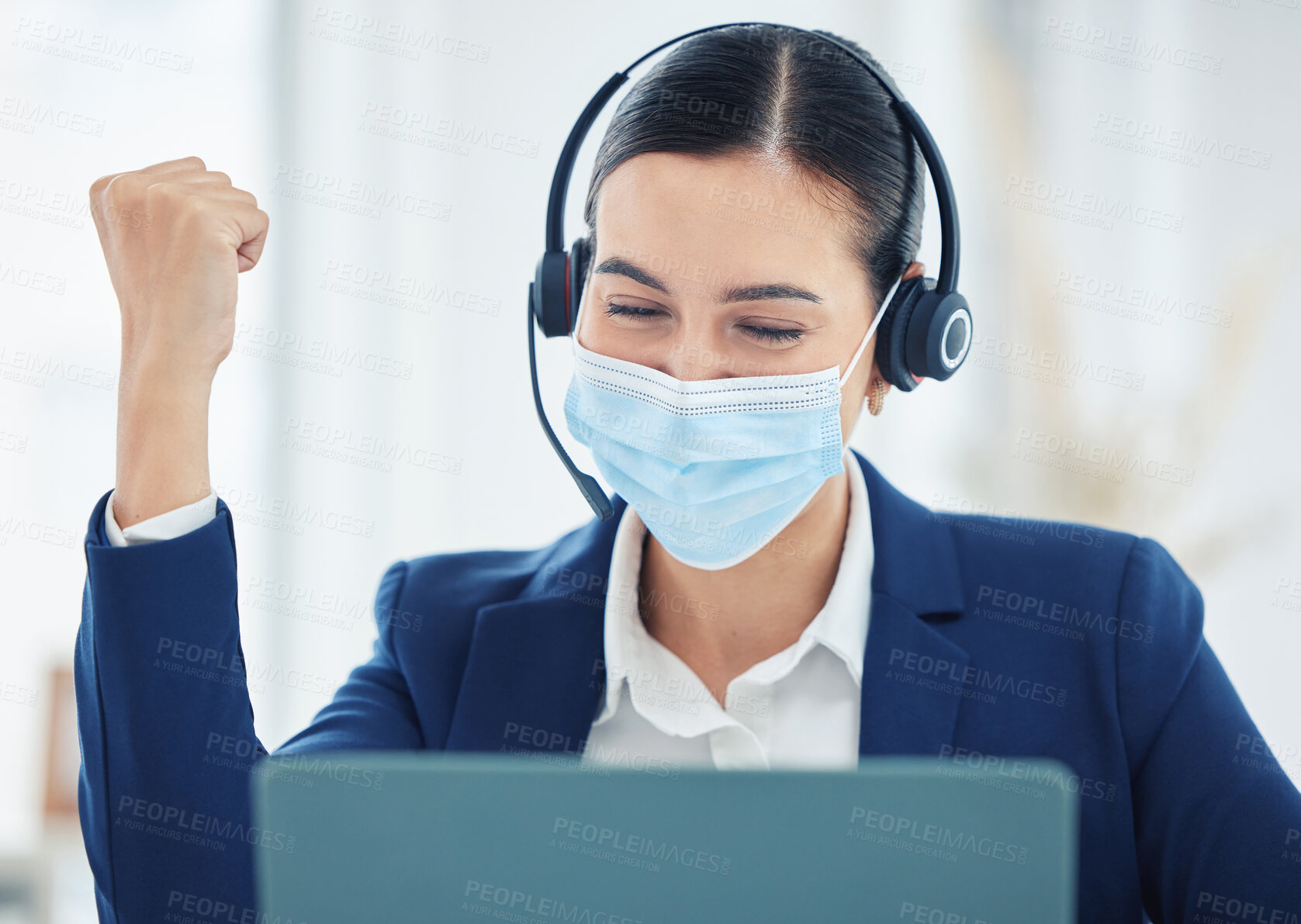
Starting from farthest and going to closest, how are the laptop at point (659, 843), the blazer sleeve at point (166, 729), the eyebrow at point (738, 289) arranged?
the eyebrow at point (738, 289) < the blazer sleeve at point (166, 729) < the laptop at point (659, 843)

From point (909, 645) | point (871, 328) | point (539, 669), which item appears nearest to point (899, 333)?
point (871, 328)

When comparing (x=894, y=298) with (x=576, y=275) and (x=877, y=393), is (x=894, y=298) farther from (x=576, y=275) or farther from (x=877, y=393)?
(x=576, y=275)

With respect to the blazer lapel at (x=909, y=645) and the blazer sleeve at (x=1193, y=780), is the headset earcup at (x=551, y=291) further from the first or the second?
the blazer sleeve at (x=1193, y=780)

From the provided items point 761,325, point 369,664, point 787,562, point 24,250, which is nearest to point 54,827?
point 24,250

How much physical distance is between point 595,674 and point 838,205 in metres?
0.56

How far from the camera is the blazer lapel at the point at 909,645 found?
1.07 meters

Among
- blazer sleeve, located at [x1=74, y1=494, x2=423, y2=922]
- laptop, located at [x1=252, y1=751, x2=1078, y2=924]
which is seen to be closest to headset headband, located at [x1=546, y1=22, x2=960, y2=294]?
blazer sleeve, located at [x1=74, y1=494, x2=423, y2=922]

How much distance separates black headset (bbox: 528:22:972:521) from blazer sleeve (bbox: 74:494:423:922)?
0.37m

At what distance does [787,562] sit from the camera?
121cm

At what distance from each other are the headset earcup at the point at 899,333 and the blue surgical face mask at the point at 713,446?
0.02 m

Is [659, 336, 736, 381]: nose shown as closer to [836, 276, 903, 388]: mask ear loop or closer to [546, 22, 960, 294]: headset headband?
[836, 276, 903, 388]: mask ear loop

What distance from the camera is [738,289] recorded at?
1.03 m

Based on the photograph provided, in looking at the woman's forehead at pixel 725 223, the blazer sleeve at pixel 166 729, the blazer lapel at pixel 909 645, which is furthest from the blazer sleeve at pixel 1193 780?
the blazer sleeve at pixel 166 729

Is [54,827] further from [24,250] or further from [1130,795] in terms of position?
[1130,795]
